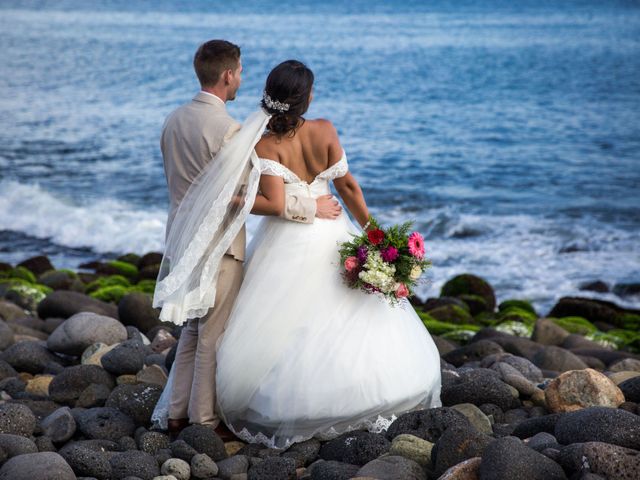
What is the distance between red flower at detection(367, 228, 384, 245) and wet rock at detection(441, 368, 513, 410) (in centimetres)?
130

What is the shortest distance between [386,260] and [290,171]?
773mm

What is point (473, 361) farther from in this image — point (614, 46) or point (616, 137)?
point (614, 46)

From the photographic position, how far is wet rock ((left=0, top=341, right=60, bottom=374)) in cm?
757

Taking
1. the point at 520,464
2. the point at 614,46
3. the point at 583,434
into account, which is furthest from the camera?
the point at 614,46

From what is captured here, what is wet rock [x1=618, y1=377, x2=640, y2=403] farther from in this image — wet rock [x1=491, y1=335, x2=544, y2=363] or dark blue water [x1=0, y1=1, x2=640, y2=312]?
dark blue water [x1=0, y1=1, x2=640, y2=312]

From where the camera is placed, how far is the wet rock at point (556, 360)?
7.96 m

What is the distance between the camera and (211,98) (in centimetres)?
535

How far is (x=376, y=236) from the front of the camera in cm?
539

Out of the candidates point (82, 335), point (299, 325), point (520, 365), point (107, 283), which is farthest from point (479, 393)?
point (107, 283)

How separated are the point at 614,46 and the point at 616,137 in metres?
19.2

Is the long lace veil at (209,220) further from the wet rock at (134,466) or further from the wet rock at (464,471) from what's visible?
the wet rock at (464,471)

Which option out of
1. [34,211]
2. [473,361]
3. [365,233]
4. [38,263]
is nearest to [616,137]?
[34,211]

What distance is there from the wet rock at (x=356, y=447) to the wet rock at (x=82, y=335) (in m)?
3.20

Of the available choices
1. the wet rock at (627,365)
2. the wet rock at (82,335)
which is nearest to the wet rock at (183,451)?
Result: the wet rock at (82,335)
